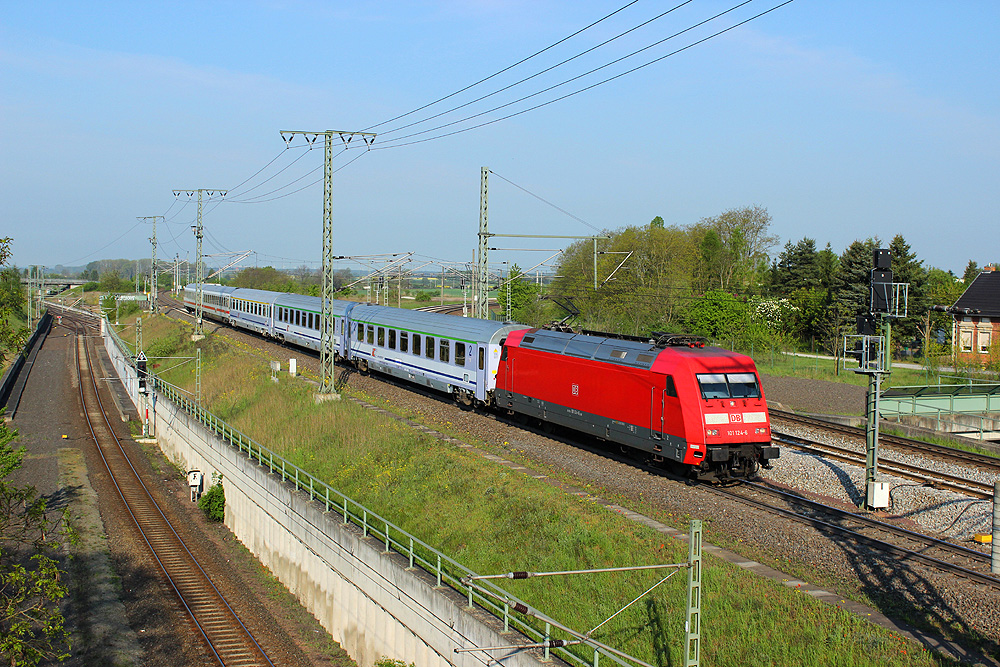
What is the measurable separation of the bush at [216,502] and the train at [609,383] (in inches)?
322

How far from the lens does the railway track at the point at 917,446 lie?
818 inches

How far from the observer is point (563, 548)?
47.1 ft

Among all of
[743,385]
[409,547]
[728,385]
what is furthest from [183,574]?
[743,385]

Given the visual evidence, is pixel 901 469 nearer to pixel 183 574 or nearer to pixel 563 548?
pixel 563 548

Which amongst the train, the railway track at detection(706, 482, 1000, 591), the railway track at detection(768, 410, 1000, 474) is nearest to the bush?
the train

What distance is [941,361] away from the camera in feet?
140

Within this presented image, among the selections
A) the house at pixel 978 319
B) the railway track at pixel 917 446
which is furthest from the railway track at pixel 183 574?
the house at pixel 978 319

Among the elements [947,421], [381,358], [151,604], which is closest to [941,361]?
[947,421]

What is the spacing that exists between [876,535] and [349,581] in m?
11.5

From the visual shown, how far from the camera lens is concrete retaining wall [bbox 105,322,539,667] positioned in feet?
44.5

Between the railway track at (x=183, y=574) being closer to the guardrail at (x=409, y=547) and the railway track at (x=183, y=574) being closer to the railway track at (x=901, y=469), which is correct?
the guardrail at (x=409, y=547)

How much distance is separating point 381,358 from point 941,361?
3047 cm

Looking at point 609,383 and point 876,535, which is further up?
point 609,383

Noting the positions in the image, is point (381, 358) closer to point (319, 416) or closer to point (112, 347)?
point (319, 416)
